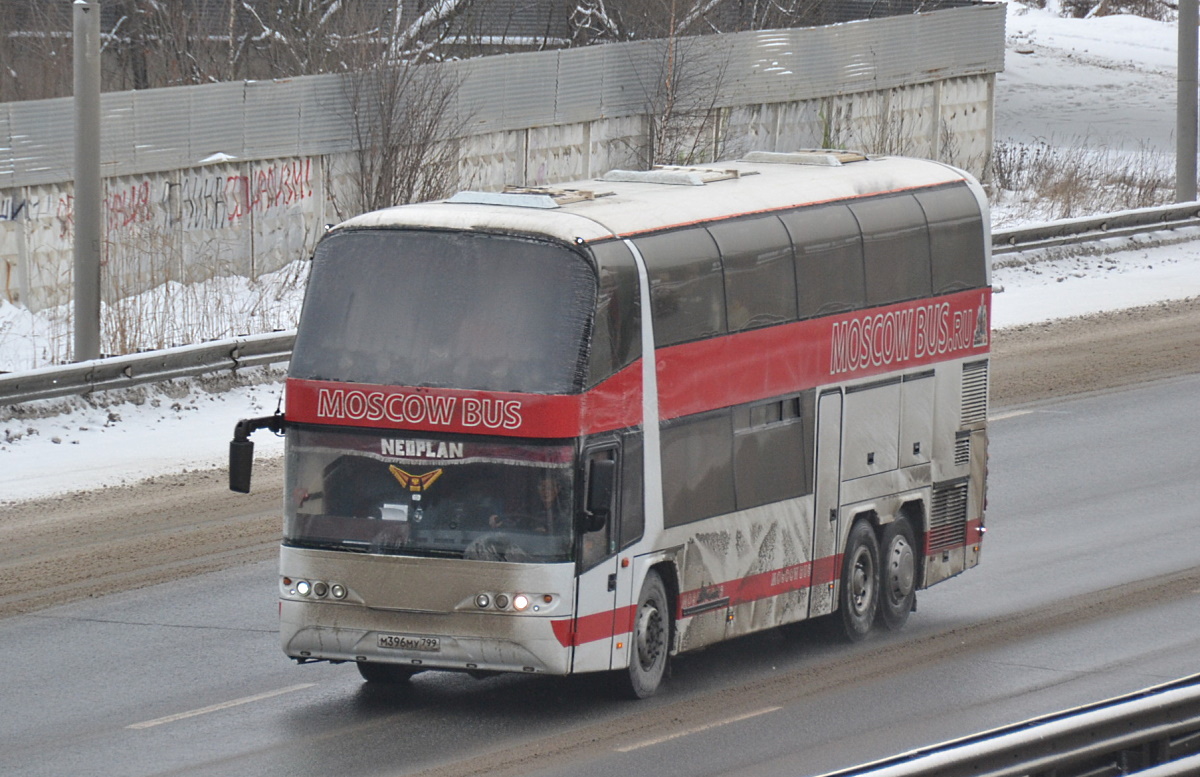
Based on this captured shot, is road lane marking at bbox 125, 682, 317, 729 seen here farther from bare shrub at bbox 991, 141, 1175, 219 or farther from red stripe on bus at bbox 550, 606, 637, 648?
bare shrub at bbox 991, 141, 1175, 219

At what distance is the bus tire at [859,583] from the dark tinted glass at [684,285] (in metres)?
2.16

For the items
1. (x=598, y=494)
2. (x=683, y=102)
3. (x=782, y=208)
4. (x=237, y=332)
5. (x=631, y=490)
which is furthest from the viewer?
(x=683, y=102)

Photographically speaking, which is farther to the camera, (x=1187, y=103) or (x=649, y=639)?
(x=1187, y=103)

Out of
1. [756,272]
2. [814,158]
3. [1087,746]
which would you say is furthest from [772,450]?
[1087,746]

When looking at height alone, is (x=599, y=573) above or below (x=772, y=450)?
below

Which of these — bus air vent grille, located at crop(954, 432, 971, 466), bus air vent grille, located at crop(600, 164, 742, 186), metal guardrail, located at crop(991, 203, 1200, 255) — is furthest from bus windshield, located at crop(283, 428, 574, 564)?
metal guardrail, located at crop(991, 203, 1200, 255)

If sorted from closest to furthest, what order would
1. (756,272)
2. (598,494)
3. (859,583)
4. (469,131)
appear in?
(598,494) < (756,272) < (859,583) < (469,131)

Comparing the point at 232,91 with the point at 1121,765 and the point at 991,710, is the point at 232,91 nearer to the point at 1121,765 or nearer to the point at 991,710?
the point at 991,710

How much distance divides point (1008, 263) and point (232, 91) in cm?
1158

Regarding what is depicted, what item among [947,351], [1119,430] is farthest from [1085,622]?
[1119,430]

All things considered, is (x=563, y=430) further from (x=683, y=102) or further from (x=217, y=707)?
(x=683, y=102)

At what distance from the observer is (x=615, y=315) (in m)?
11.0

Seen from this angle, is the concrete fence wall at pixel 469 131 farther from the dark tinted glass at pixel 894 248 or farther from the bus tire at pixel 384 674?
the bus tire at pixel 384 674

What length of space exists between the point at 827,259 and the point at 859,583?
217 cm
